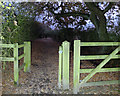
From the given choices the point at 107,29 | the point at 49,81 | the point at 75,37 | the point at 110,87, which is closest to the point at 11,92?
the point at 49,81

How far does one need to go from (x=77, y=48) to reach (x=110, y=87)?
1.66 m

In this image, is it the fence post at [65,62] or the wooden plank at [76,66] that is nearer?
the wooden plank at [76,66]

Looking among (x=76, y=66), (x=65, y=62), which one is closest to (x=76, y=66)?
(x=76, y=66)

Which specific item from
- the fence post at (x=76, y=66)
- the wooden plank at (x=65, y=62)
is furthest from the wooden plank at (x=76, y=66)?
the wooden plank at (x=65, y=62)

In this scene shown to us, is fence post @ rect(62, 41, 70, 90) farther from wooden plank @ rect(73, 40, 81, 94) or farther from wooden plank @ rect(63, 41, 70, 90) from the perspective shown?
wooden plank @ rect(73, 40, 81, 94)

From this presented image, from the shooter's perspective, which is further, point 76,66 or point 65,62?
point 65,62

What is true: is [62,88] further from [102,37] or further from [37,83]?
[102,37]

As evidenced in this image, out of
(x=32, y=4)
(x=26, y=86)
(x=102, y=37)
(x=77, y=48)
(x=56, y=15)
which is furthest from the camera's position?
(x=56, y=15)

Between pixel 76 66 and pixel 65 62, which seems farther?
pixel 65 62

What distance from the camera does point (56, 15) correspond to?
927cm

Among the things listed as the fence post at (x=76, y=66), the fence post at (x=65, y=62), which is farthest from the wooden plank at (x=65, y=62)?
the fence post at (x=76, y=66)

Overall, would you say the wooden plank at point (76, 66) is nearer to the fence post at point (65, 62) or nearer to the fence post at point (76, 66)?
the fence post at point (76, 66)

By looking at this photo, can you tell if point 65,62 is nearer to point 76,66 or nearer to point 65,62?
point 65,62

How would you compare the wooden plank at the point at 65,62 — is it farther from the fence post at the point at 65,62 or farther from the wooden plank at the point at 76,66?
the wooden plank at the point at 76,66
